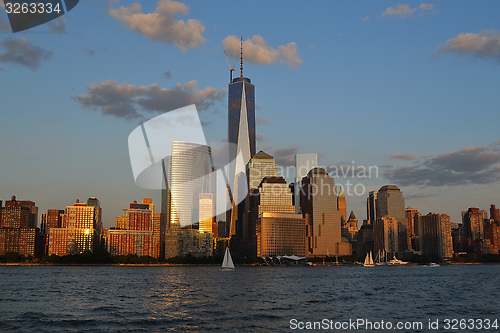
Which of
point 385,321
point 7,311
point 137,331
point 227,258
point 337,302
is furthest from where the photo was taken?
point 227,258

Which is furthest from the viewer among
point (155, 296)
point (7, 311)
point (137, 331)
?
point (155, 296)

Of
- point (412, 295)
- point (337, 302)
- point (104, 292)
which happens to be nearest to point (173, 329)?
point (337, 302)

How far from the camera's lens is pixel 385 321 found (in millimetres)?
53000

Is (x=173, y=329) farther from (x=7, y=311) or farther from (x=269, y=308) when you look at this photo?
(x=7, y=311)

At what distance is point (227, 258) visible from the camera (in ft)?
649

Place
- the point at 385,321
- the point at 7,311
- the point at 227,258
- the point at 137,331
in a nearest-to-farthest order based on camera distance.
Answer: the point at 137,331 < the point at 385,321 < the point at 7,311 < the point at 227,258

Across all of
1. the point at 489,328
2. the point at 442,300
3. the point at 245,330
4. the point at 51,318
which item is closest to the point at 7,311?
the point at 51,318

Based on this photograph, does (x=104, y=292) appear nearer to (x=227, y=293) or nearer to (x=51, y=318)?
(x=227, y=293)

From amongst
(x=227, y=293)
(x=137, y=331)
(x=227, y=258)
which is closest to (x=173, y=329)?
(x=137, y=331)

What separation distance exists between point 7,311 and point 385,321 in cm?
4567

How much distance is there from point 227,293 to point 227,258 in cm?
11669

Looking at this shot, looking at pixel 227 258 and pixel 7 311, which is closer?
pixel 7 311

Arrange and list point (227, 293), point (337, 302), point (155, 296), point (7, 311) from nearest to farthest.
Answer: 1. point (7, 311)
2. point (337, 302)
3. point (155, 296)
4. point (227, 293)

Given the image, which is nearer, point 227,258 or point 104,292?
point 104,292
